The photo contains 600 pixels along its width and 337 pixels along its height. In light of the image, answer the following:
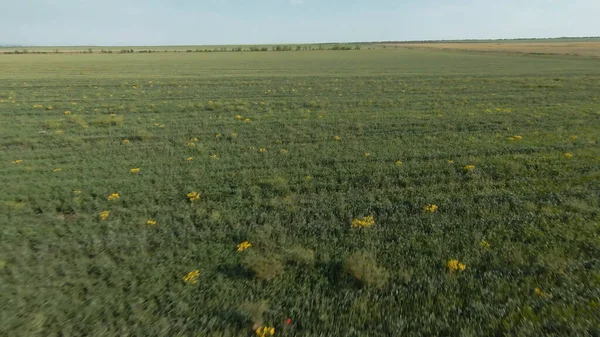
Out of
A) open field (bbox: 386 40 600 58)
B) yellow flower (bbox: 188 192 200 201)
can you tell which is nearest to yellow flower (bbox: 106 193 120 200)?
yellow flower (bbox: 188 192 200 201)

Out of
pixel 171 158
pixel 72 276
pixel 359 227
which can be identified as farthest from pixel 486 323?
pixel 171 158

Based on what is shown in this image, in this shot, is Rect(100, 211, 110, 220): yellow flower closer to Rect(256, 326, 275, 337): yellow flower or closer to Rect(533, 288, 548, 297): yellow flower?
Rect(256, 326, 275, 337): yellow flower

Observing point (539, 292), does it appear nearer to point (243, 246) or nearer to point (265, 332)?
point (265, 332)

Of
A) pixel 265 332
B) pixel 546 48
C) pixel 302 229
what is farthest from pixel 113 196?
pixel 546 48

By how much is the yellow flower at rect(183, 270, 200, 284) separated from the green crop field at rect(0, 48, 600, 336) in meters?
0.03

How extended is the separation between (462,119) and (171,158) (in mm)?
12510

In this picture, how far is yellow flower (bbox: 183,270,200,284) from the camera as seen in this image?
16.1 ft

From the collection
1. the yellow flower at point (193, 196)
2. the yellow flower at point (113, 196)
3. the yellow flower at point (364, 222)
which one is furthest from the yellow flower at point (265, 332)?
the yellow flower at point (113, 196)

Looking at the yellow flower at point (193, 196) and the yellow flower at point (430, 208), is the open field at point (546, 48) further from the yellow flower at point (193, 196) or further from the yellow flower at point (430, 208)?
the yellow flower at point (193, 196)

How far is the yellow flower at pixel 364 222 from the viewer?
630 cm

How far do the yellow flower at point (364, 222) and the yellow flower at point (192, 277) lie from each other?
3.00 metres

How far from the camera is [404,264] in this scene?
17.0 feet

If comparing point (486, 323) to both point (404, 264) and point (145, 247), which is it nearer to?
point (404, 264)

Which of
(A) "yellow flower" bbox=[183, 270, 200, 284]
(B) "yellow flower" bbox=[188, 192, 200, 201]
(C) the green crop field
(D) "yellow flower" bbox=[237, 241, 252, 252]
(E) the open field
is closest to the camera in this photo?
(C) the green crop field
